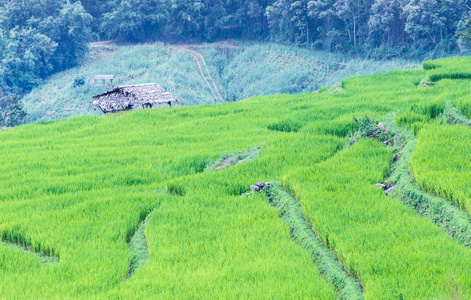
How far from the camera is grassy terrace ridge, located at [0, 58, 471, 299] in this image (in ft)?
13.2

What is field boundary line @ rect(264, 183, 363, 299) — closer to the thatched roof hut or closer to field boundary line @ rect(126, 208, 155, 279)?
field boundary line @ rect(126, 208, 155, 279)

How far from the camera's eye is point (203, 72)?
4031 cm

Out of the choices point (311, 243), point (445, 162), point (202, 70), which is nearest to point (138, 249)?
point (311, 243)

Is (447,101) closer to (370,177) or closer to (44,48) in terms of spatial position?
(370,177)

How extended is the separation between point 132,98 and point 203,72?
2396 centimetres

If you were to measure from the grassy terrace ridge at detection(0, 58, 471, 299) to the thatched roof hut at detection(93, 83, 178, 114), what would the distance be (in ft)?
20.6

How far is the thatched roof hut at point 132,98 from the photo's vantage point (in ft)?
54.7

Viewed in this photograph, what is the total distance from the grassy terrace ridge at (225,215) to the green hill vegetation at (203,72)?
24.0m

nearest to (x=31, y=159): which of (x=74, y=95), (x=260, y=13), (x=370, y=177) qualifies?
(x=370, y=177)

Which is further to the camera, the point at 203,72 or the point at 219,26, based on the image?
the point at 219,26

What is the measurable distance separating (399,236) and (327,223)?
75 cm

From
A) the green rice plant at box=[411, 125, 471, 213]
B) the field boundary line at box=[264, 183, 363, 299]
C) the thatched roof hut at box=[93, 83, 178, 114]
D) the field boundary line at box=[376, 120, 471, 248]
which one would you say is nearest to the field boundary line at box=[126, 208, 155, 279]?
the field boundary line at box=[264, 183, 363, 299]

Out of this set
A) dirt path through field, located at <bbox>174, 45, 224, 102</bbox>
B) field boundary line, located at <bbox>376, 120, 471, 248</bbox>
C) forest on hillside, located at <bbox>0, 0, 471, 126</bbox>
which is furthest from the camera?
dirt path through field, located at <bbox>174, 45, 224, 102</bbox>

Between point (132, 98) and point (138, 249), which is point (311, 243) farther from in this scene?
point (132, 98)
